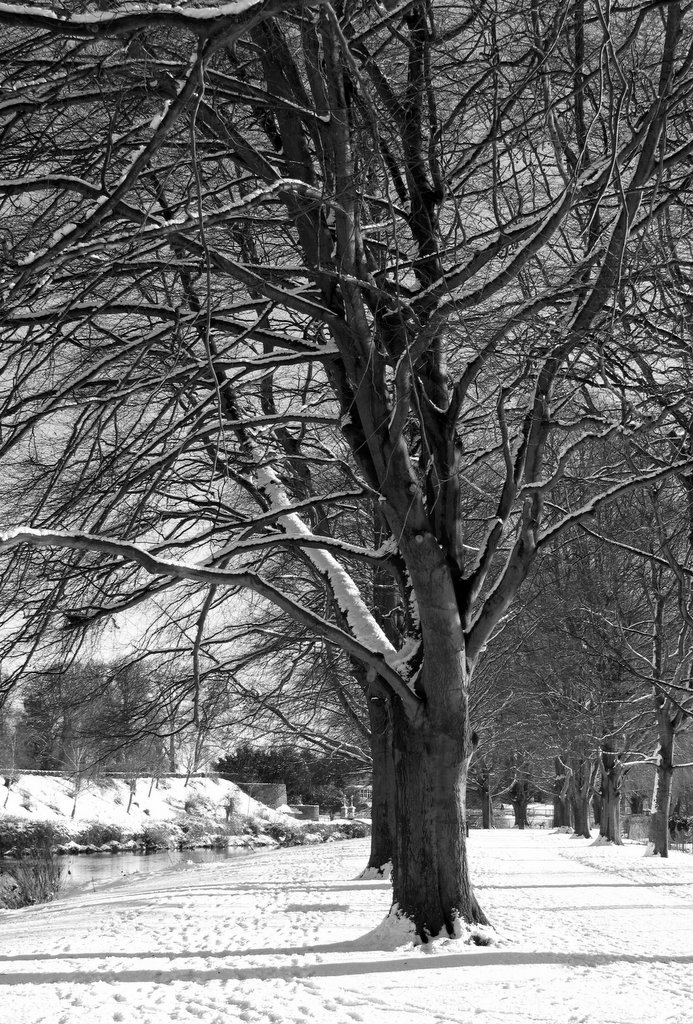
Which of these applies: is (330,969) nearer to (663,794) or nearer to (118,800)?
(663,794)

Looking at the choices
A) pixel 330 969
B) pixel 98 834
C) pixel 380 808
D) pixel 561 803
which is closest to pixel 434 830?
pixel 330 969

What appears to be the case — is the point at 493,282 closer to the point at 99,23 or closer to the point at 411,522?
the point at 411,522

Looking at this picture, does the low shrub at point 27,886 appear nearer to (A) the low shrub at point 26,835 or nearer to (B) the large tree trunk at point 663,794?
(A) the low shrub at point 26,835

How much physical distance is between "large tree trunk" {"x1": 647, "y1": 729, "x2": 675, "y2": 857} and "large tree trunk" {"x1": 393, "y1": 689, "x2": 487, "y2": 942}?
13673mm

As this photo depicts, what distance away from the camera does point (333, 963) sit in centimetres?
682

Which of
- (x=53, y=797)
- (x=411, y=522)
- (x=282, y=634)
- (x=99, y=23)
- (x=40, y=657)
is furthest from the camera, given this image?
(x=53, y=797)

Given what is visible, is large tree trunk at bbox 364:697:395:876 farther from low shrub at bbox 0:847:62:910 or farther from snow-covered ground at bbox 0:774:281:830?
snow-covered ground at bbox 0:774:281:830

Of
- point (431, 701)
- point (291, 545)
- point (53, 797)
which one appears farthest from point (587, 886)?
point (53, 797)

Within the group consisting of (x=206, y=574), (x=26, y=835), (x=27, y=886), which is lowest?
(x=26, y=835)

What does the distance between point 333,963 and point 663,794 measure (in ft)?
50.8

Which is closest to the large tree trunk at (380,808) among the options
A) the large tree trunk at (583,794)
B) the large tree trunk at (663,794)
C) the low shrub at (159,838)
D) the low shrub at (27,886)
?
the low shrub at (27,886)

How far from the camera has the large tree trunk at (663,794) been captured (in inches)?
781

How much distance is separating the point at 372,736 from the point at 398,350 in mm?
8399

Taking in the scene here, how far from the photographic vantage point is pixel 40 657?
31.6 ft
